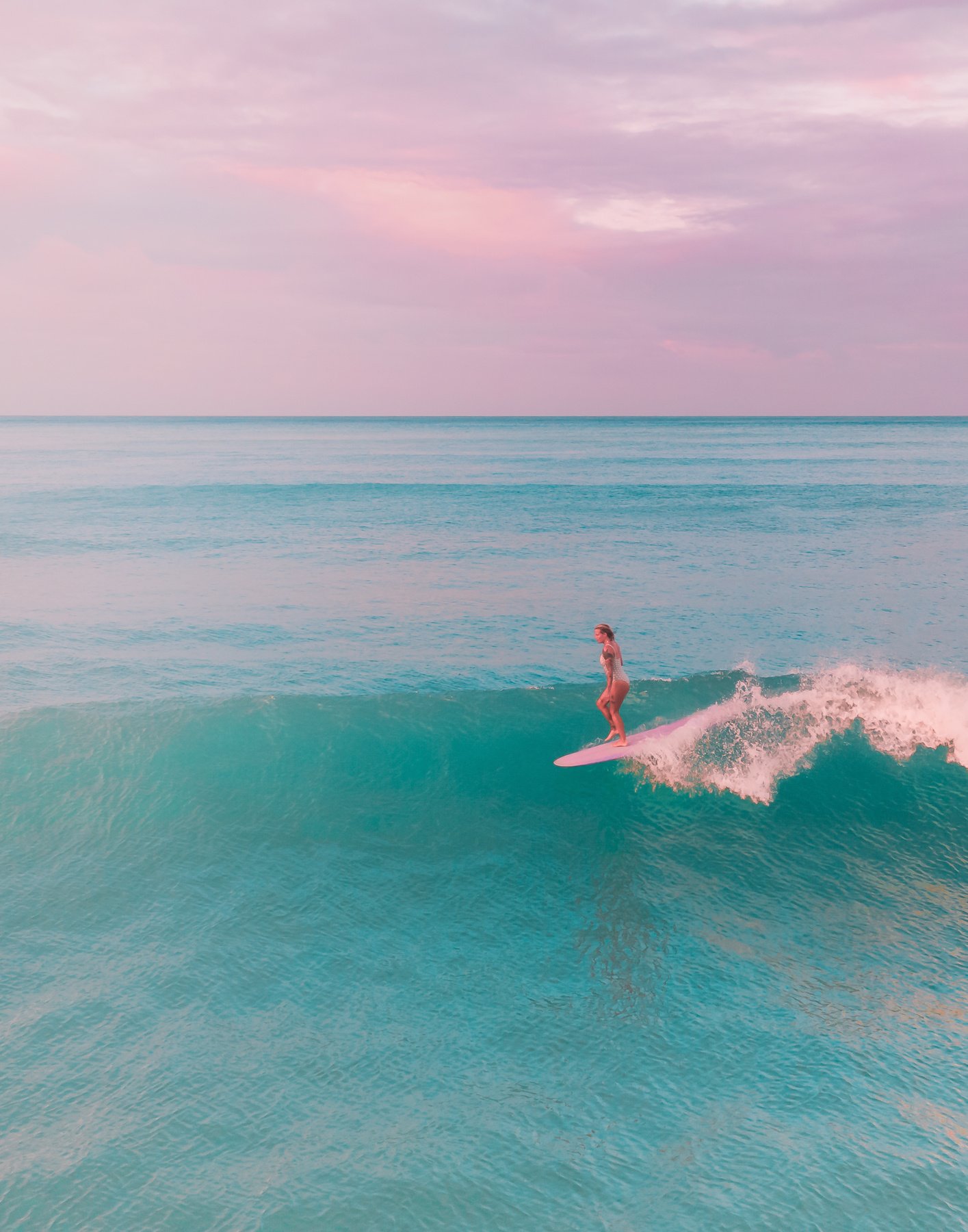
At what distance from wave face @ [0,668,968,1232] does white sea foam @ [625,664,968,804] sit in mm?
77

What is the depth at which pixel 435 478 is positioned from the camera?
62.7m

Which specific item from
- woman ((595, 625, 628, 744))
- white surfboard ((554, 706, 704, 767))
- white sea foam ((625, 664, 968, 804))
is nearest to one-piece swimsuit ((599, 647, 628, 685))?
woman ((595, 625, 628, 744))

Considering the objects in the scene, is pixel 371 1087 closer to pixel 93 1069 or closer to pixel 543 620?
pixel 93 1069

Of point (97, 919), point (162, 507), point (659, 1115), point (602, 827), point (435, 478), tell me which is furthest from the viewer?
point (435, 478)

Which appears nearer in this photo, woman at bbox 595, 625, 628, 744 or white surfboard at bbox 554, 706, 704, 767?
woman at bbox 595, 625, 628, 744

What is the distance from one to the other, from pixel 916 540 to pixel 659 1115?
33.8 metres

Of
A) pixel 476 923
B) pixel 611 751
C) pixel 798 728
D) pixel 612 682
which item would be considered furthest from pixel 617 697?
pixel 798 728

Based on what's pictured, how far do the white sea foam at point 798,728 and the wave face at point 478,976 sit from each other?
0.25 feet

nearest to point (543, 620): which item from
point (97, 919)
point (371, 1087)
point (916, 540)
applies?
point (97, 919)

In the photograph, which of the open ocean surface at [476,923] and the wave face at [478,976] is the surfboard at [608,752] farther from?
the open ocean surface at [476,923]

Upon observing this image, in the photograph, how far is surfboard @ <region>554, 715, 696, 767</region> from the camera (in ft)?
39.5

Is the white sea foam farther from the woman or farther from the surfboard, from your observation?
the woman

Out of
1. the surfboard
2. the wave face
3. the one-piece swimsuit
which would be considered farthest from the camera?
the surfboard

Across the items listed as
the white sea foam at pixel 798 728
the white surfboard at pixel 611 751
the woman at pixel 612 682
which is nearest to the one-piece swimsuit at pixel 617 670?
the woman at pixel 612 682
